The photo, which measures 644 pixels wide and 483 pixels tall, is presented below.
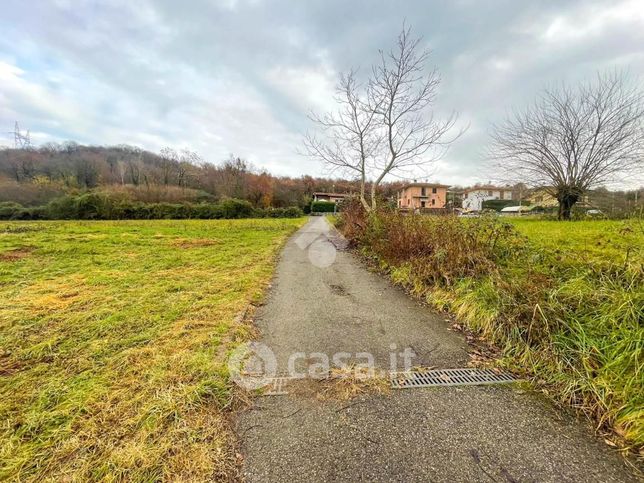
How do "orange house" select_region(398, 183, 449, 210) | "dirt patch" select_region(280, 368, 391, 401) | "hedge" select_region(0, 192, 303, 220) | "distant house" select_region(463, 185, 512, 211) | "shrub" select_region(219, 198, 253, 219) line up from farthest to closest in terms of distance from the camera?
"orange house" select_region(398, 183, 449, 210), "shrub" select_region(219, 198, 253, 219), "hedge" select_region(0, 192, 303, 220), "distant house" select_region(463, 185, 512, 211), "dirt patch" select_region(280, 368, 391, 401)

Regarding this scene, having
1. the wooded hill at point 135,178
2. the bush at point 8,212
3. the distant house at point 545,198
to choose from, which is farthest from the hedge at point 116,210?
the distant house at point 545,198

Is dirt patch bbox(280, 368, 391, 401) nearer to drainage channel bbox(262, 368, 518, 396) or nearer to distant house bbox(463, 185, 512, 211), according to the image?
drainage channel bbox(262, 368, 518, 396)

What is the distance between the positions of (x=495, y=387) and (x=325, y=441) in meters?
1.48

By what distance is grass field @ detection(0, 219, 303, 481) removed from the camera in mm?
1503

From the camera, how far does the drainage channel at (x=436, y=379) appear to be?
2238 mm

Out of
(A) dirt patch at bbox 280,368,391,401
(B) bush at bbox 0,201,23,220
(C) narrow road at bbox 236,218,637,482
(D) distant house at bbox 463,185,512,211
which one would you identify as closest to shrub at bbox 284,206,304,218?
(D) distant house at bbox 463,185,512,211

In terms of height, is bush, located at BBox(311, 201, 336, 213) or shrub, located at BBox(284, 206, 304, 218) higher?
bush, located at BBox(311, 201, 336, 213)

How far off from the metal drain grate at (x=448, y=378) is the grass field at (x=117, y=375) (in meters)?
1.38

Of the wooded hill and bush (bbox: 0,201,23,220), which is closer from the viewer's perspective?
bush (bbox: 0,201,23,220)

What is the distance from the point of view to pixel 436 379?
236 centimetres

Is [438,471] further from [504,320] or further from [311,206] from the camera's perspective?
[311,206]

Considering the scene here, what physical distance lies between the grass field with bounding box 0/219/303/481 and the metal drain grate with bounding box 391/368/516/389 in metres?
1.38

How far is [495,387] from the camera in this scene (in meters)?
2.25

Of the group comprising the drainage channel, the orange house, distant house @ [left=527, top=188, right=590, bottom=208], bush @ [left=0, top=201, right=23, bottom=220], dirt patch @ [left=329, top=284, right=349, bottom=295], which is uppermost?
the orange house
